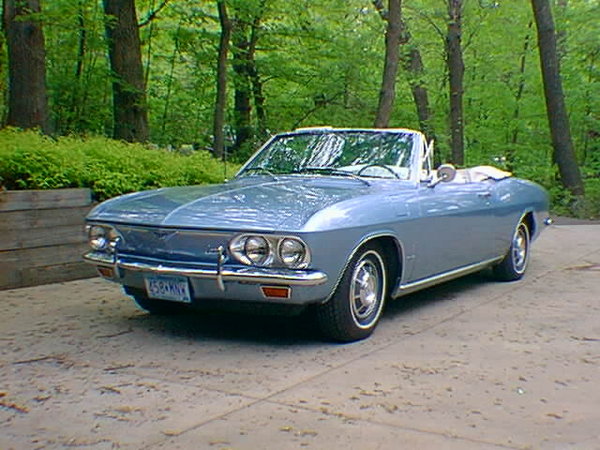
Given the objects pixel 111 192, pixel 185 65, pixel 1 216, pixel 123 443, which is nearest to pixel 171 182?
pixel 111 192

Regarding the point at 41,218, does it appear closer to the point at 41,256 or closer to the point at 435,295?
the point at 41,256

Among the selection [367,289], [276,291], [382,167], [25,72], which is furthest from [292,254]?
[25,72]

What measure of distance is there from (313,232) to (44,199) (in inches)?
146

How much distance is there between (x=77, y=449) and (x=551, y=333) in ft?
11.8

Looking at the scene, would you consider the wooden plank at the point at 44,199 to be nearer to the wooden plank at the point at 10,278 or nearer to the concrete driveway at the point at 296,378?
the wooden plank at the point at 10,278

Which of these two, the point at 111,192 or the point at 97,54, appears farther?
the point at 97,54

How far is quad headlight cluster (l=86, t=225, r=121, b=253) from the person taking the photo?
5.28 m

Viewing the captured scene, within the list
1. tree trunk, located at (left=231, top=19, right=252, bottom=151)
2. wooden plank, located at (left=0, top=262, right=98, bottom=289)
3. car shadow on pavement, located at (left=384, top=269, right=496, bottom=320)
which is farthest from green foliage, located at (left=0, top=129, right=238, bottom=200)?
tree trunk, located at (left=231, top=19, right=252, bottom=151)

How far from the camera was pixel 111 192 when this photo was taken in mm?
8039

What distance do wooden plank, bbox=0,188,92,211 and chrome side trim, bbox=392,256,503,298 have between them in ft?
11.9

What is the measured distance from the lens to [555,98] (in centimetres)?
1686

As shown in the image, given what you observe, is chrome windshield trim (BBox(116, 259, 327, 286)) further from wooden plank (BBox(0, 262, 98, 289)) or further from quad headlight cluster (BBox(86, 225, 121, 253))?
wooden plank (BBox(0, 262, 98, 289))

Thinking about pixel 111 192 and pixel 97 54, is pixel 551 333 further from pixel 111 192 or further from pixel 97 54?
pixel 97 54

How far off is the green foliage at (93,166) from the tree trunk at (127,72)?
307 cm
